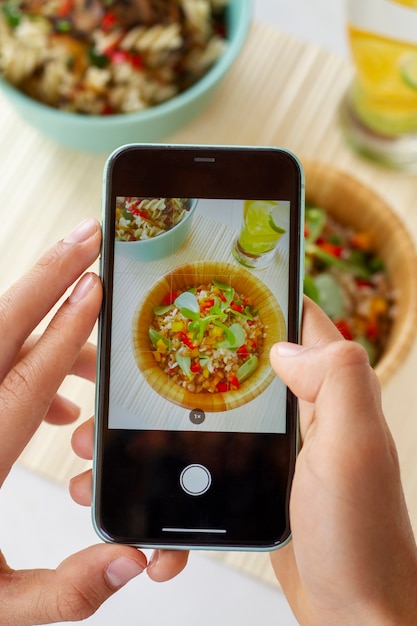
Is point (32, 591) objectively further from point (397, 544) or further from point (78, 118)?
point (78, 118)

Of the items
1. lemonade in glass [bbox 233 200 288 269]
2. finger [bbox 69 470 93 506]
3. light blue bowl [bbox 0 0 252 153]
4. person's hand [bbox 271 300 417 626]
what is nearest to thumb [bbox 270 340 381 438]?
person's hand [bbox 271 300 417 626]

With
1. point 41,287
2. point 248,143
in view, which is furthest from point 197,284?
point 248,143

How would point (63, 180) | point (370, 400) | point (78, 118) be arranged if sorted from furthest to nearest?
point (63, 180) → point (78, 118) → point (370, 400)

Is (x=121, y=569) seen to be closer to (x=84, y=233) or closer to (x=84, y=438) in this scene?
(x=84, y=438)

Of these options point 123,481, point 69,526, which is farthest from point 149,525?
point 69,526

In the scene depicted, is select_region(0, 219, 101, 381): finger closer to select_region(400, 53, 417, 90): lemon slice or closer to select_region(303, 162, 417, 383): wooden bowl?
select_region(303, 162, 417, 383): wooden bowl

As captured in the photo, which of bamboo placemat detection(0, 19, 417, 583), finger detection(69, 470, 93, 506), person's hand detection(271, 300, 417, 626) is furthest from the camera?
bamboo placemat detection(0, 19, 417, 583)
